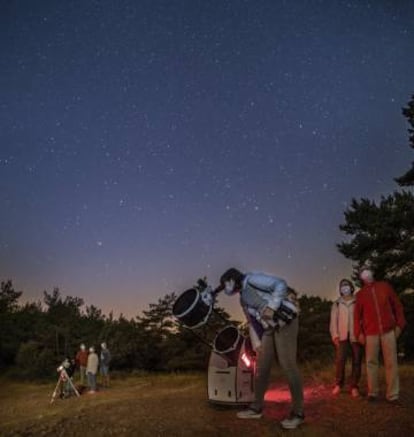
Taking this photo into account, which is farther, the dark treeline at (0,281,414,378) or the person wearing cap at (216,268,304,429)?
the dark treeline at (0,281,414,378)

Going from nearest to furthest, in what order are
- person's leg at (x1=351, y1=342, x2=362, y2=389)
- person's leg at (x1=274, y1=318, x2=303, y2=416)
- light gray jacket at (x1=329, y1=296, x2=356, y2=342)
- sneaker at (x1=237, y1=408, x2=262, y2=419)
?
person's leg at (x1=274, y1=318, x2=303, y2=416) → sneaker at (x1=237, y1=408, x2=262, y2=419) → person's leg at (x1=351, y1=342, x2=362, y2=389) → light gray jacket at (x1=329, y1=296, x2=356, y2=342)

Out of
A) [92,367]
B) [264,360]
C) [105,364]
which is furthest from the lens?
[105,364]

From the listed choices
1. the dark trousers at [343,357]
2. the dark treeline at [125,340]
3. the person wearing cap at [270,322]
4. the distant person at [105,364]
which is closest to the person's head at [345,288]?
the dark trousers at [343,357]

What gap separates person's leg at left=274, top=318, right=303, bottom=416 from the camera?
588 cm

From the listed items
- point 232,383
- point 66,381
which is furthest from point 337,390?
point 66,381

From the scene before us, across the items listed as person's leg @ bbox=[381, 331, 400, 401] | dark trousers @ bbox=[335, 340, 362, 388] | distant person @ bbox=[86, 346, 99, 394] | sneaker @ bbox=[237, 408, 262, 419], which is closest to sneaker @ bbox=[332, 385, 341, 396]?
dark trousers @ bbox=[335, 340, 362, 388]

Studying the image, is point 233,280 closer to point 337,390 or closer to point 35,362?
point 337,390

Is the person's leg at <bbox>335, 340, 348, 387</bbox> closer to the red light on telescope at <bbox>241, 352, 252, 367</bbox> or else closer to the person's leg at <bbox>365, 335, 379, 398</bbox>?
the person's leg at <bbox>365, 335, 379, 398</bbox>

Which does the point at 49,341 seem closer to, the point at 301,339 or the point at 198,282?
the point at 301,339

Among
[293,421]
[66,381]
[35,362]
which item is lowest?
[35,362]

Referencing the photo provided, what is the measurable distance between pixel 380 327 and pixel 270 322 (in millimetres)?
2537

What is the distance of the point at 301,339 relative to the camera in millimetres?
32031

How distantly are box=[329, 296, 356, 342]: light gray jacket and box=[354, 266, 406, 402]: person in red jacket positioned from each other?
0.87m

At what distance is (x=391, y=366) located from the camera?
7.31 meters
